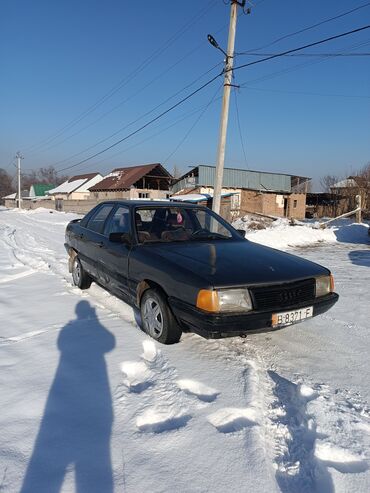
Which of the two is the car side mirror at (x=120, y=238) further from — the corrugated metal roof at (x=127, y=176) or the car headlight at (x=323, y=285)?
the corrugated metal roof at (x=127, y=176)

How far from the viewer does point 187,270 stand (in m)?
3.22

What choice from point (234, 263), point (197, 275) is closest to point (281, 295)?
point (234, 263)

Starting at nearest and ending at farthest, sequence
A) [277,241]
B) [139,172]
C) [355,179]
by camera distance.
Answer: [277,241] → [355,179] → [139,172]

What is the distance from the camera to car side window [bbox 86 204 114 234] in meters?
5.17

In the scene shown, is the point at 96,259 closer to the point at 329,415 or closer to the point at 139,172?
the point at 329,415

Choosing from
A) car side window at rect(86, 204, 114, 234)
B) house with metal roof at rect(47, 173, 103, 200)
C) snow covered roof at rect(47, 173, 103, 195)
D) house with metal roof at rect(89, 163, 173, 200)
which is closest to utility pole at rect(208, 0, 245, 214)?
car side window at rect(86, 204, 114, 234)

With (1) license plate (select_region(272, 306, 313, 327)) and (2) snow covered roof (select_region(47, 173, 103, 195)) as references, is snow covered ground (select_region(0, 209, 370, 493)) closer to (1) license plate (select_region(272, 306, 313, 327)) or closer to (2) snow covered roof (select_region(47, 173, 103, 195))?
A: (1) license plate (select_region(272, 306, 313, 327))

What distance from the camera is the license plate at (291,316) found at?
310 cm

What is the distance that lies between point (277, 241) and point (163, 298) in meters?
10.1

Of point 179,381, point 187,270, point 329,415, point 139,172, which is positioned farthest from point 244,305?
point 139,172

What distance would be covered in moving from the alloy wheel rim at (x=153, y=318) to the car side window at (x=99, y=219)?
1.82 meters

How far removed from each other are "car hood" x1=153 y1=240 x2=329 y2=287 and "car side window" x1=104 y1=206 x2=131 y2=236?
0.70 m

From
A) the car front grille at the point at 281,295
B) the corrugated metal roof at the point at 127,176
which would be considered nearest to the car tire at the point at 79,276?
the car front grille at the point at 281,295

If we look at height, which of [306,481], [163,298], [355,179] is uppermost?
[355,179]
